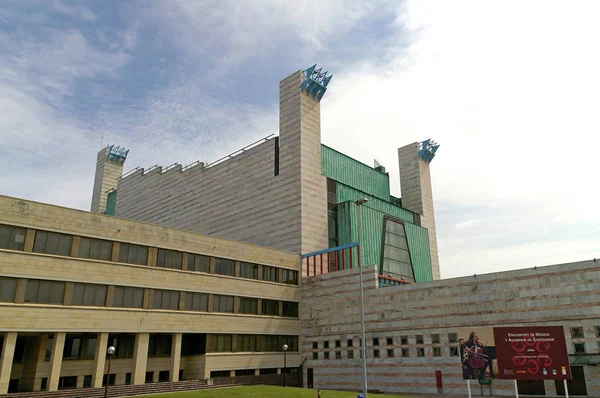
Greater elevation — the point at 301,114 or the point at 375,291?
the point at 301,114

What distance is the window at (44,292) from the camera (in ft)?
120

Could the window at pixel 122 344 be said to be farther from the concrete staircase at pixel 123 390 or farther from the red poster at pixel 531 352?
the red poster at pixel 531 352

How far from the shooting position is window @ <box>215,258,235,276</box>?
50.2 m

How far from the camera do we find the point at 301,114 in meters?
64.0

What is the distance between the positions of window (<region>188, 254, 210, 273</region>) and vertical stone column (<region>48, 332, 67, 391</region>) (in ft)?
44.3

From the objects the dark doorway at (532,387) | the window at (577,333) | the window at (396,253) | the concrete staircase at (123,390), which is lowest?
the concrete staircase at (123,390)

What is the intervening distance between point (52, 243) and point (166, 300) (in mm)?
11622

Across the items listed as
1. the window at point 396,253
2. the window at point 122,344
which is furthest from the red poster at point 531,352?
the window at point 396,253

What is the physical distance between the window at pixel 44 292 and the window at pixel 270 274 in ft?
A: 73.2

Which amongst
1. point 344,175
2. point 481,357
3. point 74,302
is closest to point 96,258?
point 74,302

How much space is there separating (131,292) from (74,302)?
501 cm

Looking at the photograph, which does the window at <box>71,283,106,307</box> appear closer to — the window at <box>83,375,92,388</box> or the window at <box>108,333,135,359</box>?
the window at <box>108,333,135,359</box>

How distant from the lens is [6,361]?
34531mm

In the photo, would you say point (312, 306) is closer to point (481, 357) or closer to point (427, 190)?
point (481, 357)
